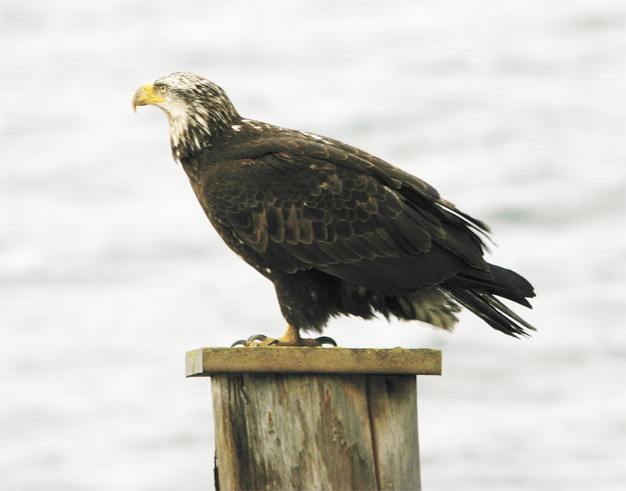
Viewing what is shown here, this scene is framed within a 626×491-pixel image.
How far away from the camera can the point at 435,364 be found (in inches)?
153

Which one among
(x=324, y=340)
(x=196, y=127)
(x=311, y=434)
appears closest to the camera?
(x=311, y=434)

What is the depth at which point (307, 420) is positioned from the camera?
3678 mm

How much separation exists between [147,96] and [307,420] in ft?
9.06

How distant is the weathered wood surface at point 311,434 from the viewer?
A: 366 centimetres

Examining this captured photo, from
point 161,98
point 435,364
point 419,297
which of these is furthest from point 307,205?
point 435,364

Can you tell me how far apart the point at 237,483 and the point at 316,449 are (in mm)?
308

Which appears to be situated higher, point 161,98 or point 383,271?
point 161,98

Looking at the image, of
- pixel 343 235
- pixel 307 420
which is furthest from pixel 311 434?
pixel 343 235

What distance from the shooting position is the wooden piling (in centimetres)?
366

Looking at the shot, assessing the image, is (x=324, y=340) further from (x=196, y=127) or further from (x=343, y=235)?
(x=196, y=127)

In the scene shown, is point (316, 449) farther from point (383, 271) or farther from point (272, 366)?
point (383, 271)

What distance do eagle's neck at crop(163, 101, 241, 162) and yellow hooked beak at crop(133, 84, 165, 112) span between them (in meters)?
0.15

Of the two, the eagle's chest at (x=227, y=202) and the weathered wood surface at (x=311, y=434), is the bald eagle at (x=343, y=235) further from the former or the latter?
the weathered wood surface at (x=311, y=434)

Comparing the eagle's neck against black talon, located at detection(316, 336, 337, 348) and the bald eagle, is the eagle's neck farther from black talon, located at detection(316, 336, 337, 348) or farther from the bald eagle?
black talon, located at detection(316, 336, 337, 348)
